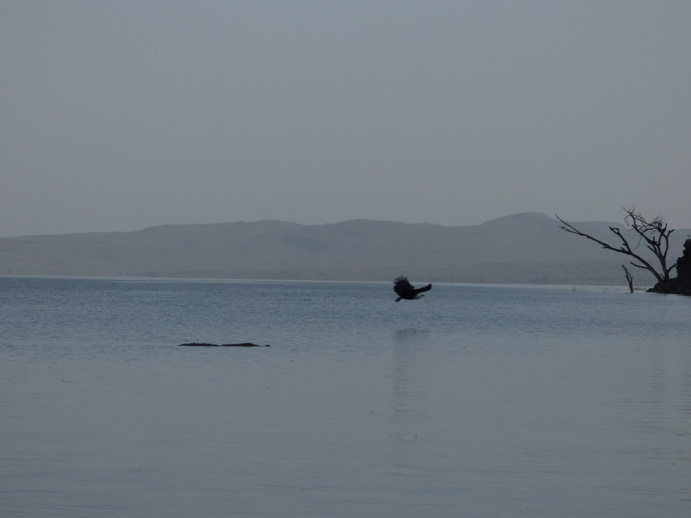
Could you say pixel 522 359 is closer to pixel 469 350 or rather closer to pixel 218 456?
pixel 469 350

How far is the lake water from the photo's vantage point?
11.0 m

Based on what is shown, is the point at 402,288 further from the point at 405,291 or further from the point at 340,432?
the point at 340,432

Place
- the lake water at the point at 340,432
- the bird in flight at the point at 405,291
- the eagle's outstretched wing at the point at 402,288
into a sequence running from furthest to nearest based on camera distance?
the eagle's outstretched wing at the point at 402,288 → the bird in flight at the point at 405,291 → the lake water at the point at 340,432

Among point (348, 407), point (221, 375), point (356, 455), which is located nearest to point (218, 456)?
point (356, 455)

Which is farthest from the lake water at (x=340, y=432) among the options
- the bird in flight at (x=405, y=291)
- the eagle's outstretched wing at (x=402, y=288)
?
the eagle's outstretched wing at (x=402, y=288)

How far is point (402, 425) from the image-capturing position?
16.0 metres

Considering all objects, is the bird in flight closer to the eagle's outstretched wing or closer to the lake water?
the eagle's outstretched wing

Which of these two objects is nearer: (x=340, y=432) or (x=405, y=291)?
(x=340, y=432)

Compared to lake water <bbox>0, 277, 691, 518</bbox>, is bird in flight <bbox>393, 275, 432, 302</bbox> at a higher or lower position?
higher

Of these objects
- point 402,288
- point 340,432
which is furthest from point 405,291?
point 340,432

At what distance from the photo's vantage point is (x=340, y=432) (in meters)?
15.3

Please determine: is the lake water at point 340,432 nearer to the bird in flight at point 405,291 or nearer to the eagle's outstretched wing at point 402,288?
the bird in flight at point 405,291

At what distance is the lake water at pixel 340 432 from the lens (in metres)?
11.0

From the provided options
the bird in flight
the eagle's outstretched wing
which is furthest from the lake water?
the eagle's outstretched wing
